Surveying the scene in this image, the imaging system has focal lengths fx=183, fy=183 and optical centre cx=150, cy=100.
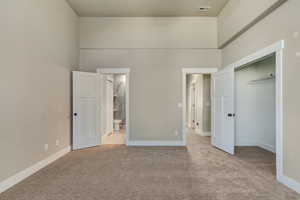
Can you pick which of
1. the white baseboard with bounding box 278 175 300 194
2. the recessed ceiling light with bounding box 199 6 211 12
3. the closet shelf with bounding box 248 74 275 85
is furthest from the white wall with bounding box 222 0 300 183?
the recessed ceiling light with bounding box 199 6 211 12

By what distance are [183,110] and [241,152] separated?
5.99 ft

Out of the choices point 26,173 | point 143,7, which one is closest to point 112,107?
point 143,7

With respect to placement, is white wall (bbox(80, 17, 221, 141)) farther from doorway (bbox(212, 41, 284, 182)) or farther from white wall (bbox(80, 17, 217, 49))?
doorway (bbox(212, 41, 284, 182))

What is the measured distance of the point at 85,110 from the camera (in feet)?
16.4

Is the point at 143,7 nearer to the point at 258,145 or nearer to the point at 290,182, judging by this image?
the point at 290,182

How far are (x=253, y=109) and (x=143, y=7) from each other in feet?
13.5

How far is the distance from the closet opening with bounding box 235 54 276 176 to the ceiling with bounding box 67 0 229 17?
6.16ft

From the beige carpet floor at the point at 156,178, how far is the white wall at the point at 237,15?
2813 mm

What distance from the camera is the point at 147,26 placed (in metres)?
5.38

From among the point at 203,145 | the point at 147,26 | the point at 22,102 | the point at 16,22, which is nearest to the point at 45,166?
the point at 22,102

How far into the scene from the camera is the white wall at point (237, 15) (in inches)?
127

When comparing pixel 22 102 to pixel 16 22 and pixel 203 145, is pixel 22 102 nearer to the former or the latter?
pixel 16 22

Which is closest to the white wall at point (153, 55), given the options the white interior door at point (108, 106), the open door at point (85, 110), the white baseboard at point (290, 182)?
the open door at point (85, 110)

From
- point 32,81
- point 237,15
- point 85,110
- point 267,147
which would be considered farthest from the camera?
point 85,110
